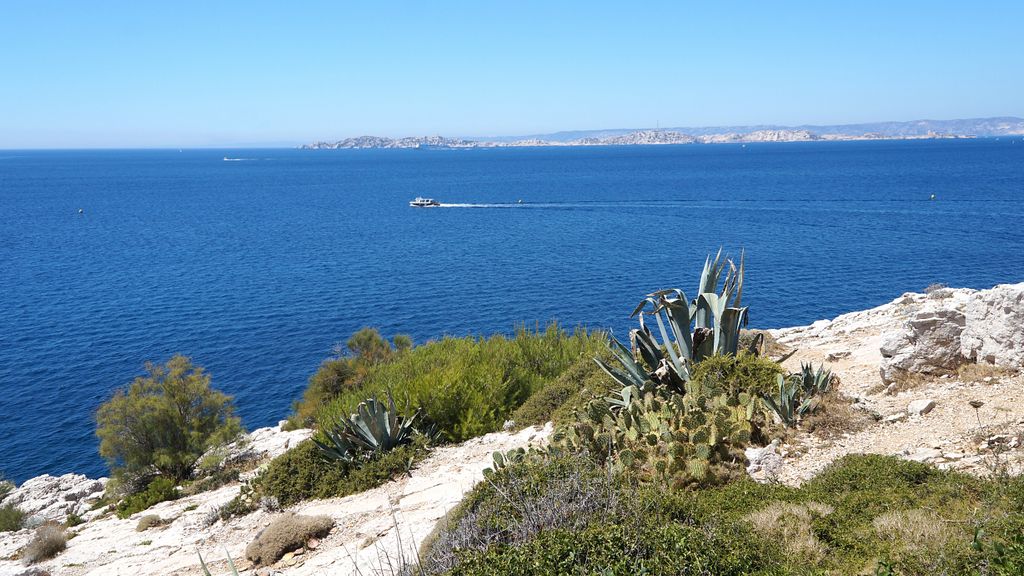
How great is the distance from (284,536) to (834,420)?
6.35m

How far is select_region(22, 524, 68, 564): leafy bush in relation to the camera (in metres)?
10.2

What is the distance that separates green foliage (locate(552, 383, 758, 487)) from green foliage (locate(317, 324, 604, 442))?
3353 millimetres

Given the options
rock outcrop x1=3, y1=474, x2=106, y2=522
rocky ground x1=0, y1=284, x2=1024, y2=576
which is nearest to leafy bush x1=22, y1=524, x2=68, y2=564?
rocky ground x1=0, y1=284, x2=1024, y2=576

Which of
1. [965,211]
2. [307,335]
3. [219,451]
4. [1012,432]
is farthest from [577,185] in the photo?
[1012,432]

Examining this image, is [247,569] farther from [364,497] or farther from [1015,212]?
[1015,212]

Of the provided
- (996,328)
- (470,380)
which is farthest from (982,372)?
(470,380)

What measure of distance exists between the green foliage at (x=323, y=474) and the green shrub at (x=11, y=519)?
361 inches

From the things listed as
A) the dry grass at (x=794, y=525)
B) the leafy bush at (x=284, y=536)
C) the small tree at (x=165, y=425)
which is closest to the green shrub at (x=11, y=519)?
the small tree at (x=165, y=425)

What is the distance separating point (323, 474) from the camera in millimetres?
9906

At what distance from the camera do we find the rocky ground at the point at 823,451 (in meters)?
7.07

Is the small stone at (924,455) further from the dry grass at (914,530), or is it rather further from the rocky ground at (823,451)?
the dry grass at (914,530)

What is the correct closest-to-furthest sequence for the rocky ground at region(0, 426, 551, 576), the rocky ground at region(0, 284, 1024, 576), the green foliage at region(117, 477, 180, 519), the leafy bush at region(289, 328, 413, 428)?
the rocky ground at region(0, 284, 1024, 576) → the rocky ground at region(0, 426, 551, 576) → the green foliage at region(117, 477, 180, 519) → the leafy bush at region(289, 328, 413, 428)

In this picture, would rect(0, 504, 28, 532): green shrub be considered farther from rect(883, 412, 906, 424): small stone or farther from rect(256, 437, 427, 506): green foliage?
rect(883, 412, 906, 424): small stone

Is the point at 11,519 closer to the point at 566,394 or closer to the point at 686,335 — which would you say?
the point at 566,394
